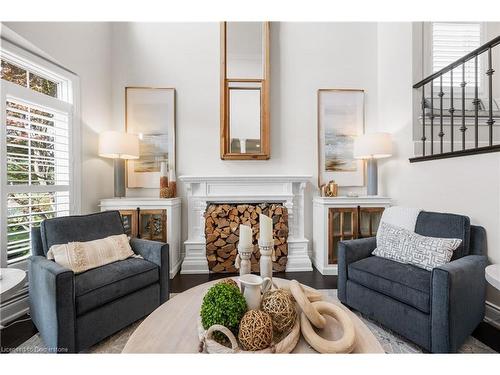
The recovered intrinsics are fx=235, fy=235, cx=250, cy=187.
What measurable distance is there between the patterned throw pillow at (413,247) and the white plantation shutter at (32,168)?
2.98 metres

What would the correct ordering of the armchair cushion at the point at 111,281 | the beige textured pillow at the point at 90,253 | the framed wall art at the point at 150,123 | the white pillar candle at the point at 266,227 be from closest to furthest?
1. the white pillar candle at the point at 266,227
2. the armchair cushion at the point at 111,281
3. the beige textured pillow at the point at 90,253
4. the framed wall art at the point at 150,123

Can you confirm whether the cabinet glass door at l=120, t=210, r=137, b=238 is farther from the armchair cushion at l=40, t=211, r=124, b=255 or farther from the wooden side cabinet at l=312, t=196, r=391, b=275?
the wooden side cabinet at l=312, t=196, r=391, b=275

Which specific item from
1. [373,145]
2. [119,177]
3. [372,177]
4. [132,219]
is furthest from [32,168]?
[372,177]

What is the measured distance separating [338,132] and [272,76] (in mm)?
1155

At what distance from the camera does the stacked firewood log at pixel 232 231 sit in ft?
9.13

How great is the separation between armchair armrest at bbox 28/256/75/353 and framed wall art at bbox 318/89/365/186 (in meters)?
2.75

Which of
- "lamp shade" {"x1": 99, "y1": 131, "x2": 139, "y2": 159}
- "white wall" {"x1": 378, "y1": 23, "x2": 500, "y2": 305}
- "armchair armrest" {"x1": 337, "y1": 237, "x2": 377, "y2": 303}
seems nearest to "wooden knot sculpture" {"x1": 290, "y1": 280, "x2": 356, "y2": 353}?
"armchair armrest" {"x1": 337, "y1": 237, "x2": 377, "y2": 303}

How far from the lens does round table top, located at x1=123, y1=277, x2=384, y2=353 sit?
92cm

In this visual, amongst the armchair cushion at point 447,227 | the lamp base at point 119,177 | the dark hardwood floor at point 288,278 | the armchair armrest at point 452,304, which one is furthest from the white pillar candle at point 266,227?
the lamp base at point 119,177

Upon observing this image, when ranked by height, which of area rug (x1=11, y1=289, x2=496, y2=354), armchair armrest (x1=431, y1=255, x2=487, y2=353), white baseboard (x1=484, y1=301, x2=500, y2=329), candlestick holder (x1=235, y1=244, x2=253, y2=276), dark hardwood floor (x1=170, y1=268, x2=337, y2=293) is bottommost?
dark hardwood floor (x1=170, y1=268, x2=337, y2=293)

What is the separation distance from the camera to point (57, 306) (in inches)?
52.2

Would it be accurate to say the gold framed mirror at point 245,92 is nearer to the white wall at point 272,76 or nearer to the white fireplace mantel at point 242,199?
the white wall at point 272,76

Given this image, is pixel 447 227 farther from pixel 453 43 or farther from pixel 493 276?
pixel 453 43
